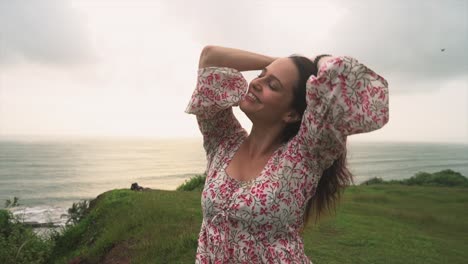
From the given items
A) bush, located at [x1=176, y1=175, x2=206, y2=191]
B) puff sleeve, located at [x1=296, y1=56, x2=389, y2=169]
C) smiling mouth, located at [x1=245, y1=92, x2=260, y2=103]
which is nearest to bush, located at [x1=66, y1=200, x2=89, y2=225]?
bush, located at [x1=176, y1=175, x2=206, y2=191]

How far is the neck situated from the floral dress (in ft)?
0.31

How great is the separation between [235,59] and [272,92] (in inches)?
14.8

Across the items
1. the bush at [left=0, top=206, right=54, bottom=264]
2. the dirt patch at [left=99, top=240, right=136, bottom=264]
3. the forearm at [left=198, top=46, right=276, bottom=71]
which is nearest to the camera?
the forearm at [left=198, top=46, right=276, bottom=71]

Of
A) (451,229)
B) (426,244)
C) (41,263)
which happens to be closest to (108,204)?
(41,263)

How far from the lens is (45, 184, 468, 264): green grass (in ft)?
20.7

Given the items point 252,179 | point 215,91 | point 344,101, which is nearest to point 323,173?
point 252,179

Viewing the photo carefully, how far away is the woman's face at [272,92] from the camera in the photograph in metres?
2.14

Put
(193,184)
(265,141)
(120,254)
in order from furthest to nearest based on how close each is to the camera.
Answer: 1. (193,184)
2. (120,254)
3. (265,141)

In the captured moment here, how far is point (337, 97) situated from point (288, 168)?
17.8 inches

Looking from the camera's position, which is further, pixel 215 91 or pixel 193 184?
pixel 193 184

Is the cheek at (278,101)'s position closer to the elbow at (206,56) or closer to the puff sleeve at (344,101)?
the puff sleeve at (344,101)

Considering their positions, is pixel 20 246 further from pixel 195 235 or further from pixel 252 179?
pixel 252 179

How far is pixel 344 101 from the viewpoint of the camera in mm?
1853

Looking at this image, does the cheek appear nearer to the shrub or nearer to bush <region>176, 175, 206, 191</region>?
the shrub
